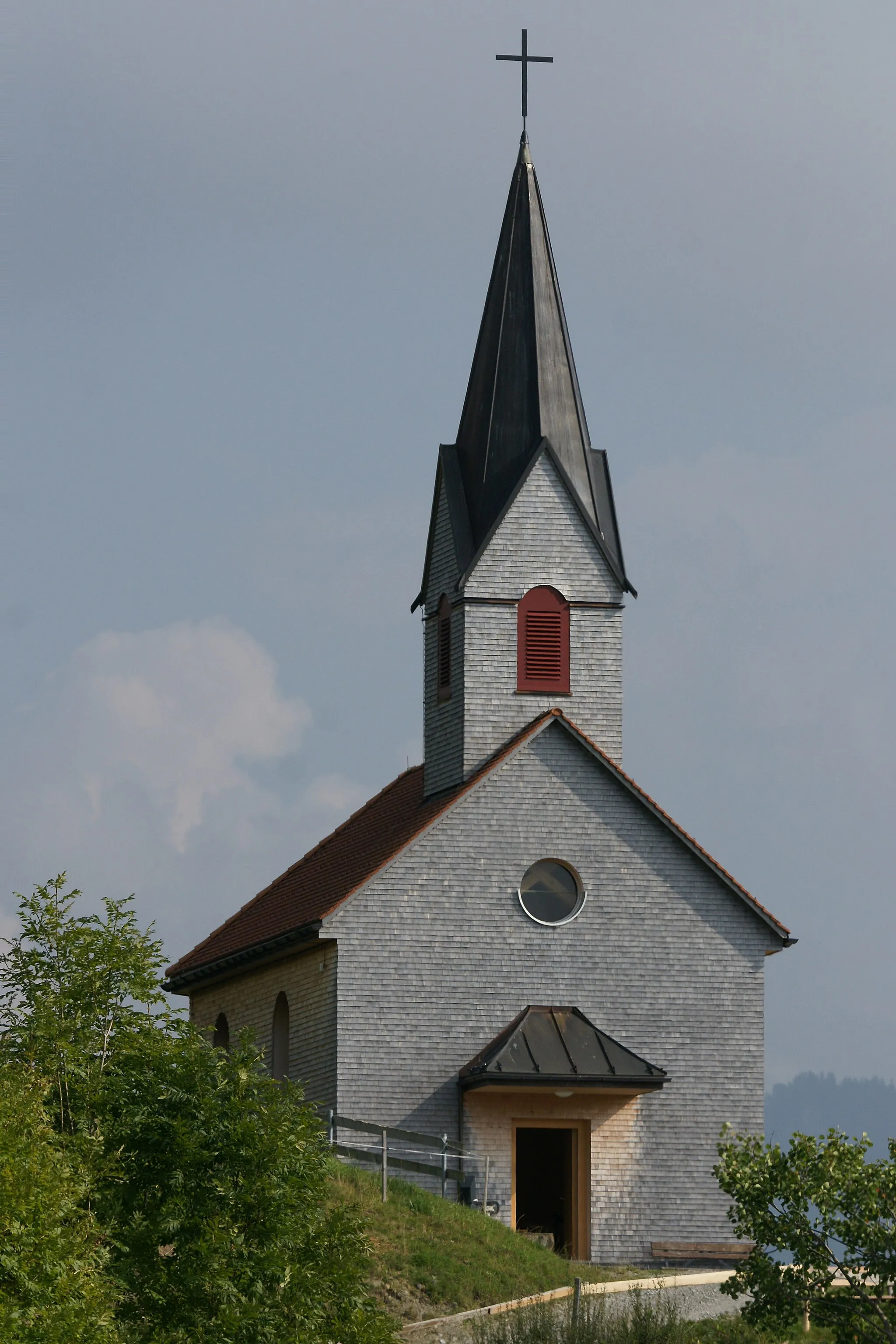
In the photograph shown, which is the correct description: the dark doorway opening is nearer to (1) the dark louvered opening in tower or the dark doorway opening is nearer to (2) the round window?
(2) the round window

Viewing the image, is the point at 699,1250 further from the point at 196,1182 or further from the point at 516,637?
the point at 196,1182

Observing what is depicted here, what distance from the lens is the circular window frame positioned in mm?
41469

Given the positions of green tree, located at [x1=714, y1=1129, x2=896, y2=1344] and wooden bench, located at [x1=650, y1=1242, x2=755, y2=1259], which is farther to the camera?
wooden bench, located at [x1=650, y1=1242, x2=755, y2=1259]

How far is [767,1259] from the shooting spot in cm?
2695

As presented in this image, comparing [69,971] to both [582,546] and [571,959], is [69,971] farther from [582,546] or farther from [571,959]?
[582,546]

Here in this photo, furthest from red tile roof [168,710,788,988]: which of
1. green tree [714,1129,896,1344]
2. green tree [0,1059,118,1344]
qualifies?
green tree [0,1059,118,1344]

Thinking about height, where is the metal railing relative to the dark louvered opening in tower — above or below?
below

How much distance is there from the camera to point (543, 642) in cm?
4378

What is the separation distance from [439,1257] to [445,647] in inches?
589

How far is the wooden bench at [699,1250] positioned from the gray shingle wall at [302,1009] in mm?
6346

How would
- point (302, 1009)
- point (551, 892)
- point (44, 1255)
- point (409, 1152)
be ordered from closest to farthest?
point (44, 1255), point (409, 1152), point (551, 892), point (302, 1009)

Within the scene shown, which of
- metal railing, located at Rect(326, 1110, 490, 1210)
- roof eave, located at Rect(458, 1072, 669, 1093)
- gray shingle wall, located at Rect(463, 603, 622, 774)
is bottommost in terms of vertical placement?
metal railing, located at Rect(326, 1110, 490, 1210)

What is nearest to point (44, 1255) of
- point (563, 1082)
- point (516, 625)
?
point (563, 1082)

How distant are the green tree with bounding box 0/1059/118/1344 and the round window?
20.6 m
